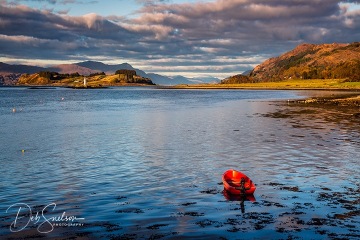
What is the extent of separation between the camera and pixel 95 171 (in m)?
39.6

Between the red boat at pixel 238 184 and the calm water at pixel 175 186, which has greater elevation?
the red boat at pixel 238 184

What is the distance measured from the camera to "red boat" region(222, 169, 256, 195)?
30.2m

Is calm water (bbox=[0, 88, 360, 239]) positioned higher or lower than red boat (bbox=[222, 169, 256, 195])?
lower

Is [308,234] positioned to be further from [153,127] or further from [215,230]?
[153,127]

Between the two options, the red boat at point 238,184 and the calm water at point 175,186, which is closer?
the calm water at point 175,186

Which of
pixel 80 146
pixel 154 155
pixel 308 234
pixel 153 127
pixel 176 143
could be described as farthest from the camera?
pixel 153 127

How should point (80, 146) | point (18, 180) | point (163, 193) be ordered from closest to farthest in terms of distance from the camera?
point (163, 193), point (18, 180), point (80, 146)

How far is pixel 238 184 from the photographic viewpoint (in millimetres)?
31844

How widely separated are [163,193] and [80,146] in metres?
27.0

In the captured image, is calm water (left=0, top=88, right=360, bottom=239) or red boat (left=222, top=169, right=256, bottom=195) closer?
calm water (left=0, top=88, right=360, bottom=239)

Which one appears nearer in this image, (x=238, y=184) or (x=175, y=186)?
(x=238, y=184)

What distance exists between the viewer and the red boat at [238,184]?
99.2ft

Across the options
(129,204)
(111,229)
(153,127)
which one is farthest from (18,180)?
(153,127)

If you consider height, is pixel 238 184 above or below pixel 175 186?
above
